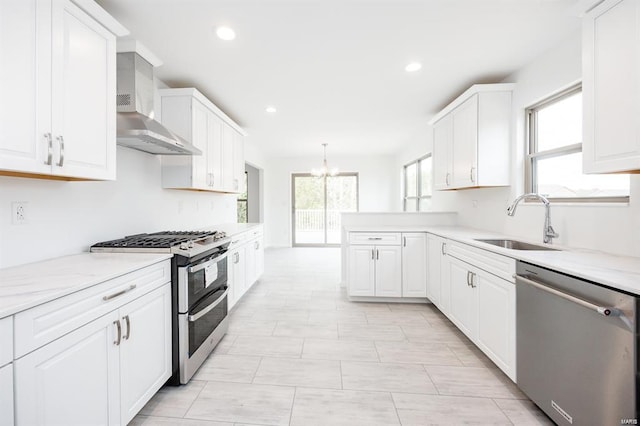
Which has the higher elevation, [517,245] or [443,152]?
[443,152]

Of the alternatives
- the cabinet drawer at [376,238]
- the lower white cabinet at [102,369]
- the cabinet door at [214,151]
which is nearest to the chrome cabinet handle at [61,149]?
the lower white cabinet at [102,369]

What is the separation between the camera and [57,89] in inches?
56.3

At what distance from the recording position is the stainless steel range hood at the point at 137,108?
2.00m

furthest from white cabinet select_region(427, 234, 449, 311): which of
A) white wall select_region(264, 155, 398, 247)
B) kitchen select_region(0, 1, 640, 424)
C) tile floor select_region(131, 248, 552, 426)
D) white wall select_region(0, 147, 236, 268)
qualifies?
white wall select_region(264, 155, 398, 247)

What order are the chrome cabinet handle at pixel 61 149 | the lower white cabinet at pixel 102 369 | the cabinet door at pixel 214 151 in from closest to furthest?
1. the lower white cabinet at pixel 102 369
2. the chrome cabinet handle at pixel 61 149
3. the cabinet door at pixel 214 151

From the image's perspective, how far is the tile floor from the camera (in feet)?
5.39

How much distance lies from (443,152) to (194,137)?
302 centimetres

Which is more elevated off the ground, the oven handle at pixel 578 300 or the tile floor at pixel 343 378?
the oven handle at pixel 578 300

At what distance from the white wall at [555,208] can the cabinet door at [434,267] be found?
658 mm

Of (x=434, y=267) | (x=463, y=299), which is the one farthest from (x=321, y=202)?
(x=463, y=299)

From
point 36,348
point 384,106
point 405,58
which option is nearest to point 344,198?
point 384,106

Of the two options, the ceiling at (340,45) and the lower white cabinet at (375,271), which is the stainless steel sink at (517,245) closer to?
the lower white cabinet at (375,271)

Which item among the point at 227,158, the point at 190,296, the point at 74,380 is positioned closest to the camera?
the point at 74,380

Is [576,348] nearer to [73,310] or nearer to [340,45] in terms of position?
[73,310]
